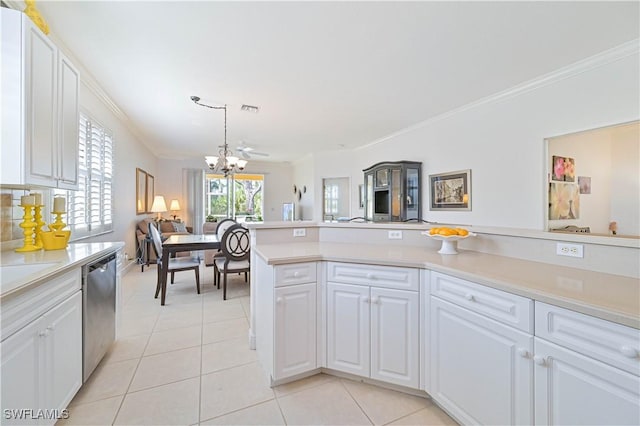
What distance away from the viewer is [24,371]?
1.11 m

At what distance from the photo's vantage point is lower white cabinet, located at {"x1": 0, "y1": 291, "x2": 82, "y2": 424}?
1.05m

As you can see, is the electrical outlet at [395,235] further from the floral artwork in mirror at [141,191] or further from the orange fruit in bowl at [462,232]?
the floral artwork in mirror at [141,191]

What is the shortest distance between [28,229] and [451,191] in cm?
475

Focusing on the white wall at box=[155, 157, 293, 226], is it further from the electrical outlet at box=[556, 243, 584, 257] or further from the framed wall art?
the electrical outlet at box=[556, 243, 584, 257]

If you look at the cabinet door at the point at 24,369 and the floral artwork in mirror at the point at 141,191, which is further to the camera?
the floral artwork in mirror at the point at 141,191

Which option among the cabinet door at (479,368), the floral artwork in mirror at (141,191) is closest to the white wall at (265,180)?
the floral artwork in mirror at (141,191)

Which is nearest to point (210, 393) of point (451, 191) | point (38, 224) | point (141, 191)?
point (38, 224)

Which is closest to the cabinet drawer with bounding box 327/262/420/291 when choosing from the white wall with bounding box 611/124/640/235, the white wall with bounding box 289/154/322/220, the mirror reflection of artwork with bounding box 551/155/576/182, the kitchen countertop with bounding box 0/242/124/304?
the kitchen countertop with bounding box 0/242/124/304

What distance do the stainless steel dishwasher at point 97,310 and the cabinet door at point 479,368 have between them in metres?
2.10

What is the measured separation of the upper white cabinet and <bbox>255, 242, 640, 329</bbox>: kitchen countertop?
56.5 inches

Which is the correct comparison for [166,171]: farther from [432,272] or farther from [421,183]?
[432,272]

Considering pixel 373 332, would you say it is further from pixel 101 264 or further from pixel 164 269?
pixel 164 269

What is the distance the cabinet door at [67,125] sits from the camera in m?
1.85

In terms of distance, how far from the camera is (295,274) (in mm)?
1750
